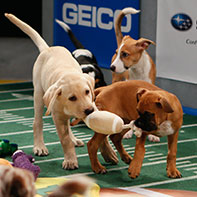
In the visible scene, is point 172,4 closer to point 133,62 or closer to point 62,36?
point 133,62

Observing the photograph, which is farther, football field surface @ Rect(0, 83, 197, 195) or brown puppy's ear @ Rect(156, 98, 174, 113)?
football field surface @ Rect(0, 83, 197, 195)

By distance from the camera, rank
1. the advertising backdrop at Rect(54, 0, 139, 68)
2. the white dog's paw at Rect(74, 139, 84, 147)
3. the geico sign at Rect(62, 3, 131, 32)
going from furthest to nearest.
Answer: the geico sign at Rect(62, 3, 131, 32), the advertising backdrop at Rect(54, 0, 139, 68), the white dog's paw at Rect(74, 139, 84, 147)

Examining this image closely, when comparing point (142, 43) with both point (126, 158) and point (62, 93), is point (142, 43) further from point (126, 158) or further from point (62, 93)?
point (62, 93)

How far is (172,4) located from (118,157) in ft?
9.02

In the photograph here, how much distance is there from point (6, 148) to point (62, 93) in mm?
985

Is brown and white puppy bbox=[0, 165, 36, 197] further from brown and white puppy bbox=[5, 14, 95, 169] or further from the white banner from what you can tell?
the white banner

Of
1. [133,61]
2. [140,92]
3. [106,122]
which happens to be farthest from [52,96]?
[133,61]

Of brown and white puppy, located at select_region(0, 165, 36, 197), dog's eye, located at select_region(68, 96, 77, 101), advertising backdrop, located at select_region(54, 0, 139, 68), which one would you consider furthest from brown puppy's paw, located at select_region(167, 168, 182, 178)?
advertising backdrop, located at select_region(54, 0, 139, 68)

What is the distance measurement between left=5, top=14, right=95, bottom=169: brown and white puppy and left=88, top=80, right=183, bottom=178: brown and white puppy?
22 centimetres

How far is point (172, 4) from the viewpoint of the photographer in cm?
587

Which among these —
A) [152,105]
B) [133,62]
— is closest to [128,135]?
[133,62]

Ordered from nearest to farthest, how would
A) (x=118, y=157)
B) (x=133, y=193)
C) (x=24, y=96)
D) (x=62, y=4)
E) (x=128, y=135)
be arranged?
(x=133, y=193) → (x=118, y=157) → (x=128, y=135) → (x=24, y=96) → (x=62, y=4)

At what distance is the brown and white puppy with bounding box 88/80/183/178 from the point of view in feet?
10.2

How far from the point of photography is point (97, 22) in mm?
7078
